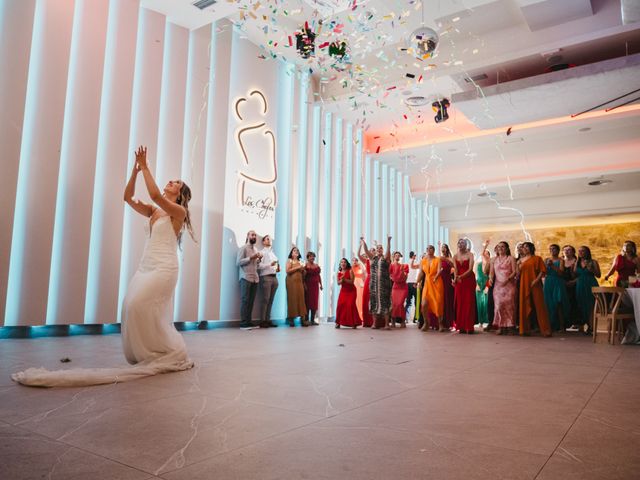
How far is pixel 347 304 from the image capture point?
8.82 meters

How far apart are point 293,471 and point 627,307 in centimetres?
613

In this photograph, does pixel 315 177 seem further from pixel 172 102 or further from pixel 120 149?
pixel 120 149

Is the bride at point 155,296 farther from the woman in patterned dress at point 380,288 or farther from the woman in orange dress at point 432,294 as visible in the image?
the woman in orange dress at point 432,294

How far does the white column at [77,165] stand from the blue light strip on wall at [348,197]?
622cm

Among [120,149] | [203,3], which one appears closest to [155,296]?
[120,149]

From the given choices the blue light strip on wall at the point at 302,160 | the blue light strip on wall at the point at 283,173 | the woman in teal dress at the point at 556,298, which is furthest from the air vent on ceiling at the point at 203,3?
the woman in teal dress at the point at 556,298

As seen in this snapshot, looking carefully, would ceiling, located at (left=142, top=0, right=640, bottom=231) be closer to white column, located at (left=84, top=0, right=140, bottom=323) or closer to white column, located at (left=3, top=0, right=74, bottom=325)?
white column, located at (left=84, top=0, right=140, bottom=323)

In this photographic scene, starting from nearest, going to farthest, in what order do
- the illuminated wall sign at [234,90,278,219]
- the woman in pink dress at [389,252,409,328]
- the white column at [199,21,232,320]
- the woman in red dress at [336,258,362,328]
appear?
1. the white column at [199,21,232,320]
2. the illuminated wall sign at [234,90,278,219]
3. the woman in red dress at [336,258,362,328]
4. the woman in pink dress at [389,252,409,328]

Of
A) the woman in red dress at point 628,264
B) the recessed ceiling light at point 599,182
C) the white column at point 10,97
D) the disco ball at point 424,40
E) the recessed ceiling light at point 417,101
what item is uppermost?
the recessed ceiling light at point 417,101

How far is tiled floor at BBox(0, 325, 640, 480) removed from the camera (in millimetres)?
1305

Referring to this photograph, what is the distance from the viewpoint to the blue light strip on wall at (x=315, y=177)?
1003cm

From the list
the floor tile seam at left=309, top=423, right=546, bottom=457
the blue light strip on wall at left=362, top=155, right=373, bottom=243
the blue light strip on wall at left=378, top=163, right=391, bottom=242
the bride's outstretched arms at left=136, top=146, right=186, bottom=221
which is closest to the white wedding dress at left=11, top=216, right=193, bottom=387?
the bride's outstretched arms at left=136, top=146, right=186, bottom=221

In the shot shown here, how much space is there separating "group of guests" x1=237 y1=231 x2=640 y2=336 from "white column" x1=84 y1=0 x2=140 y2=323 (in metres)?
2.23

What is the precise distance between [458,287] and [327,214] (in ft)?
12.7
